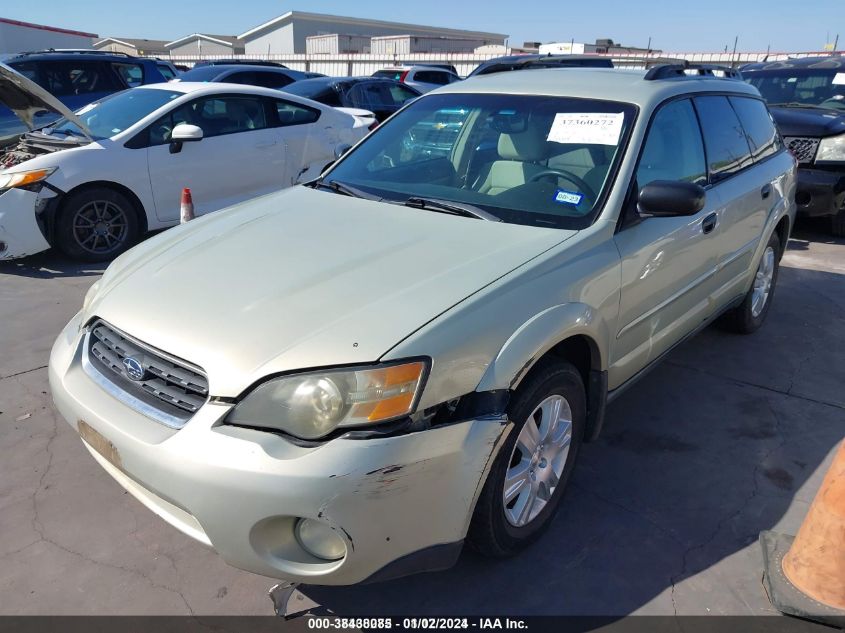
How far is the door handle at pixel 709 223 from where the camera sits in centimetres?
342

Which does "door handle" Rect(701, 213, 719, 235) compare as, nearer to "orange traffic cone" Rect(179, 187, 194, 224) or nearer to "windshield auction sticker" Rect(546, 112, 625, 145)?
"windshield auction sticker" Rect(546, 112, 625, 145)

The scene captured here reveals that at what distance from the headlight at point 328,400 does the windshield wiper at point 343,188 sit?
4.73 feet

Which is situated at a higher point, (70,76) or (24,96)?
(24,96)

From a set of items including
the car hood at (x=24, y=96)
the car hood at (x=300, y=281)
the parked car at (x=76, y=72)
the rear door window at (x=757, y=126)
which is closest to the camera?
the car hood at (x=300, y=281)

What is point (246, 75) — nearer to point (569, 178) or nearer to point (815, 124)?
point (815, 124)

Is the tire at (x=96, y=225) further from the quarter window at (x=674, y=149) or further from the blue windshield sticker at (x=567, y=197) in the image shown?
the quarter window at (x=674, y=149)

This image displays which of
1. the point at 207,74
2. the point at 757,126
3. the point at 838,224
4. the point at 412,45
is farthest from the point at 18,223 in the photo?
the point at 412,45

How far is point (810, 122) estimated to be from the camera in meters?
7.56

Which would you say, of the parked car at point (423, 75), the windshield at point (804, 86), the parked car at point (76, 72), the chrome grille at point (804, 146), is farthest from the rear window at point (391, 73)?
the chrome grille at point (804, 146)

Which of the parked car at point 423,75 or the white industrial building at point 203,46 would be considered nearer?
the parked car at point 423,75

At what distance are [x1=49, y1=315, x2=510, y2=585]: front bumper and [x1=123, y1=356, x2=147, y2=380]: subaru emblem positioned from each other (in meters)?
0.13

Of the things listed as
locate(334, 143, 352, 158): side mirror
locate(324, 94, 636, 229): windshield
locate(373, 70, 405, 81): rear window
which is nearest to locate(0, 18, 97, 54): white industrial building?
locate(373, 70, 405, 81): rear window

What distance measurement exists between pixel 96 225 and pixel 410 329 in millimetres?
5054

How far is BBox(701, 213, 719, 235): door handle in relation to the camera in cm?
342
